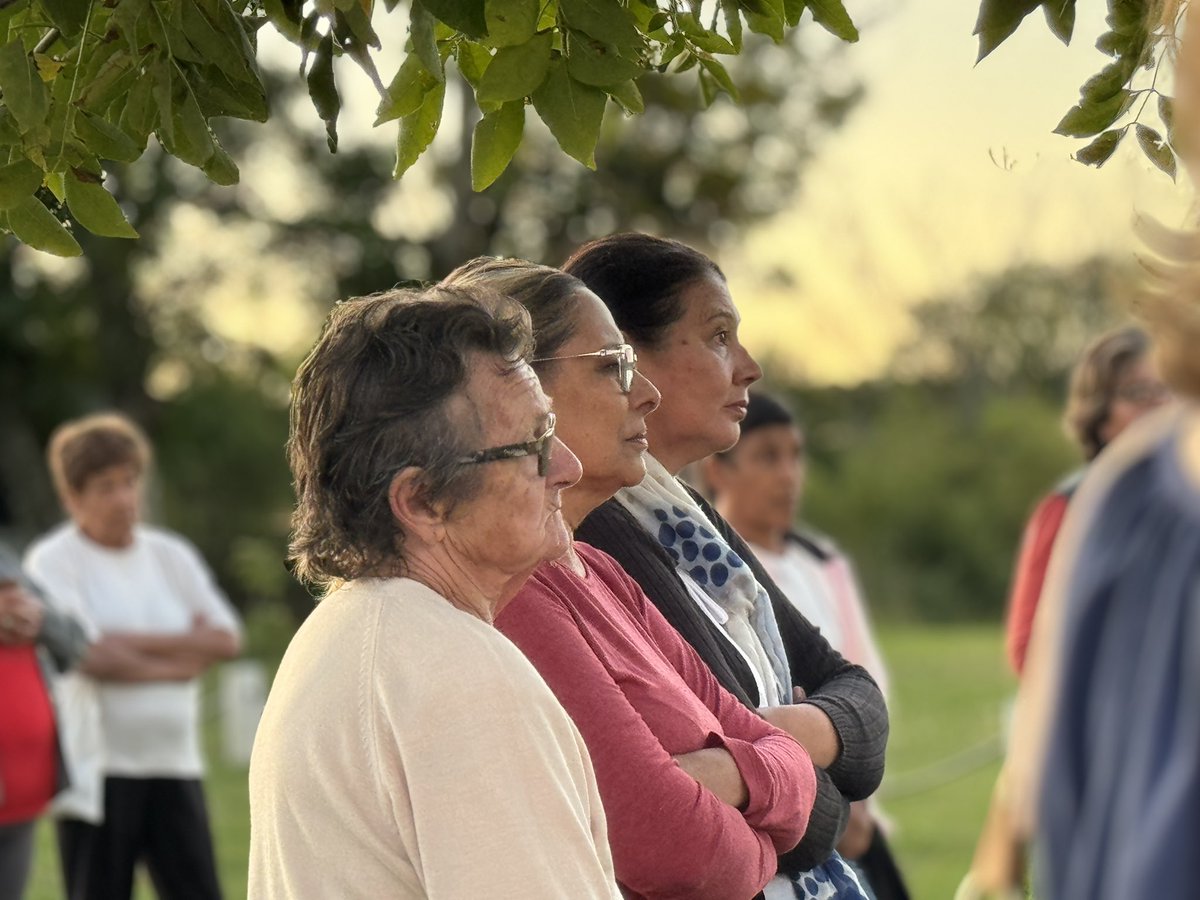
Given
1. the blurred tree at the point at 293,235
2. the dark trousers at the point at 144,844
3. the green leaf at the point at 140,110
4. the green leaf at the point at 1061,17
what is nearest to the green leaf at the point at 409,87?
the green leaf at the point at 140,110

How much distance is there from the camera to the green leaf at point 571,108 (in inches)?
111

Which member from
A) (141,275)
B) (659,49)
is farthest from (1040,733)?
(141,275)

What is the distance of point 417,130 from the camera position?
2977mm

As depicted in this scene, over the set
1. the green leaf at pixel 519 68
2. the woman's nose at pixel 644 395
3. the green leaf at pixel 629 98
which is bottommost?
the woman's nose at pixel 644 395

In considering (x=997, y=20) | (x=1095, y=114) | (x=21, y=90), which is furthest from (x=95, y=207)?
(x=1095, y=114)

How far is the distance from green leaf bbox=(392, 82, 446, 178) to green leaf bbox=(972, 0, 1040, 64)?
0.86m

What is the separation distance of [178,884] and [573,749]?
15.6 ft

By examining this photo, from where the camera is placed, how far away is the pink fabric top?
2576 millimetres

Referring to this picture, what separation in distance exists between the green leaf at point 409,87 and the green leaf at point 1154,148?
1.22 meters

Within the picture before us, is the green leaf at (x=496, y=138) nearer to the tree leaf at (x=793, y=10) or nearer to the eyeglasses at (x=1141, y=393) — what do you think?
the tree leaf at (x=793, y=10)

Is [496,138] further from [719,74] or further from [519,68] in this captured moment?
[719,74]

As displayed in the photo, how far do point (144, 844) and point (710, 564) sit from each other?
4.01 m

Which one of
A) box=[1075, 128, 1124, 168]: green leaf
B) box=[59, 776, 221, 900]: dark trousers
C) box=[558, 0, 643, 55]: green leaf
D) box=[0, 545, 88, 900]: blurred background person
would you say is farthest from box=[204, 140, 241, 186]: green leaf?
box=[59, 776, 221, 900]: dark trousers

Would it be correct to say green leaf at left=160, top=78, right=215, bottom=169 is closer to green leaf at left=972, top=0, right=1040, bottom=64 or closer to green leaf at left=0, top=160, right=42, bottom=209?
green leaf at left=0, top=160, right=42, bottom=209
